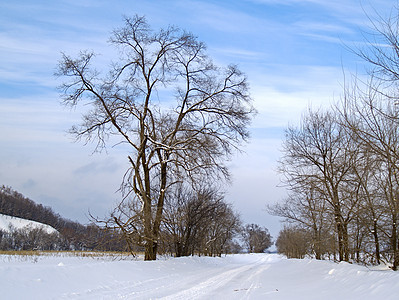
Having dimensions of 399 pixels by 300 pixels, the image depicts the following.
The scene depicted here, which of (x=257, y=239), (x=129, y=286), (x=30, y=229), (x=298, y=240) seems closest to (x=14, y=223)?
(x=30, y=229)

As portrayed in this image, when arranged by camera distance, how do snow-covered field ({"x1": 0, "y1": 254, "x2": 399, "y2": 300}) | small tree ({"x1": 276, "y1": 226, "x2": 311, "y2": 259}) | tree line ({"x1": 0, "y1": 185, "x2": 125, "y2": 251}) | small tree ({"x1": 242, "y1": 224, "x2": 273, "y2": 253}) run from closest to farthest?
1. snow-covered field ({"x1": 0, "y1": 254, "x2": 399, "y2": 300})
2. small tree ({"x1": 276, "y1": 226, "x2": 311, "y2": 259})
3. tree line ({"x1": 0, "y1": 185, "x2": 125, "y2": 251})
4. small tree ({"x1": 242, "y1": 224, "x2": 273, "y2": 253})

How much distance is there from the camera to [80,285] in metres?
Result: 8.57

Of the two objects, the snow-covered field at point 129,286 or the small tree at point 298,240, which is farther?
the small tree at point 298,240

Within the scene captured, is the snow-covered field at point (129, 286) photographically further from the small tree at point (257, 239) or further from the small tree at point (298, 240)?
the small tree at point (257, 239)

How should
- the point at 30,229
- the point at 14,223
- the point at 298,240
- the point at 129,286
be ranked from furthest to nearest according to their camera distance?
1. the point at 14,223
2. the point at 30,229
3. the point at 298,240
4. the point at 129,286

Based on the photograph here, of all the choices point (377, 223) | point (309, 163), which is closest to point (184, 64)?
point (309, 163)

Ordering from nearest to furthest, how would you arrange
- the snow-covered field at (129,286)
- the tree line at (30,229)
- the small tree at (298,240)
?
the snow-covered field at (129,286)
the small tree at (298,240)
the tree line at (30,229)

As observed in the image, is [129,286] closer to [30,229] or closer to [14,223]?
[30,229]

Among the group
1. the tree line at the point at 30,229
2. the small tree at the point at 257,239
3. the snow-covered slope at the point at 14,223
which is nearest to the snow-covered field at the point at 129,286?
the tree line at the point at 30,229

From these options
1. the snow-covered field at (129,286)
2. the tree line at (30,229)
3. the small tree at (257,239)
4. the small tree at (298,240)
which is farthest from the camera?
the small tree at (257,239)

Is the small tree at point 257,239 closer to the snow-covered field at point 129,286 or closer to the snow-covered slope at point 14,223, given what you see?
the snow-covered slope at point 14,223

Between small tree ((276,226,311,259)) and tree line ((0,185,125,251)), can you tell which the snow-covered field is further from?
tree line ((0,185,125,251))

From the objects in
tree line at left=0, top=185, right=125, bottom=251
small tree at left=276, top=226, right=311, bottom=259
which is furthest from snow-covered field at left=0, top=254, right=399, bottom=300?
tree line at left=0, top=185, right=125, bottom=251

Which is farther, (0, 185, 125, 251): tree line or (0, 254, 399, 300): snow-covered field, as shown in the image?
(0, 185, 125, 251): tree line
